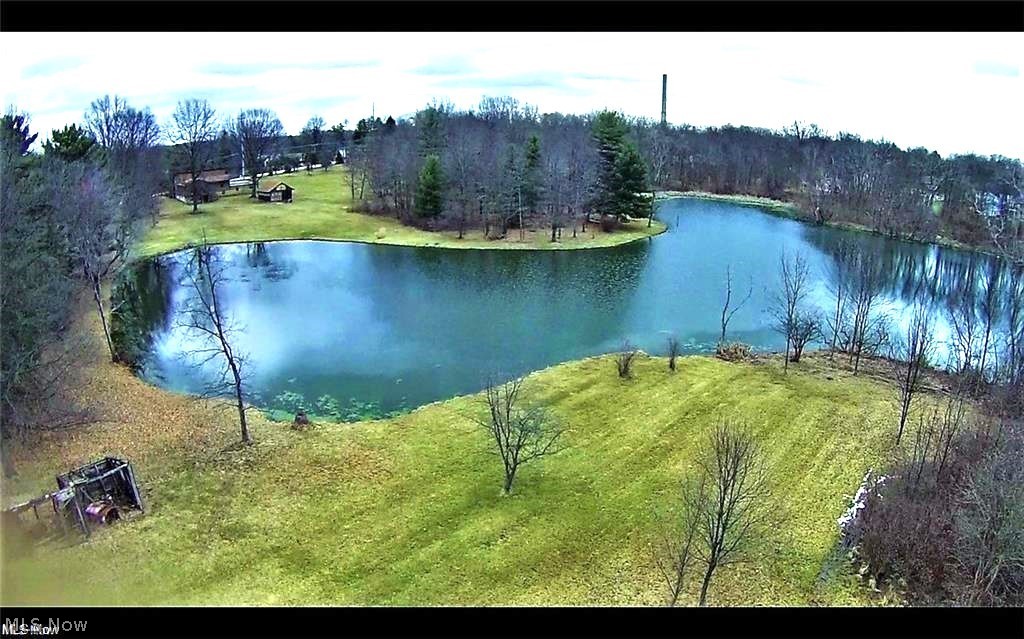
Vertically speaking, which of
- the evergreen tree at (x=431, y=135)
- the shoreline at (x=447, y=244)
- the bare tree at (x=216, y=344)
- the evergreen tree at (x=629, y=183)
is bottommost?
the bare tree at (x=216, y=344)

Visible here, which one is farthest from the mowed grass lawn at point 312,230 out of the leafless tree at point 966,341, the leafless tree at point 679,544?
the leafless tree at point 679,544

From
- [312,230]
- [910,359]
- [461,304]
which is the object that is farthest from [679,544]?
[312,230]

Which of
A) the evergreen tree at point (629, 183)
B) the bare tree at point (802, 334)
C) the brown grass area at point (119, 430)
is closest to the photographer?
the brown grass area at point (119, 430)

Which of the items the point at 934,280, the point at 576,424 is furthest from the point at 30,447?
the point at 934,280

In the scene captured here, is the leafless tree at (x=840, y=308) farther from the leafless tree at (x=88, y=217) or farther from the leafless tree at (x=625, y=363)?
the leafless tree at (x=88, y=217)

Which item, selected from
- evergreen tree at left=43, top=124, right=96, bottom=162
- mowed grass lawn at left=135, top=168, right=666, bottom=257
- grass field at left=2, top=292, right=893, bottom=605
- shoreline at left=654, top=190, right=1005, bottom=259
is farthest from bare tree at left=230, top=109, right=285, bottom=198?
grass field at left=2, top=292, right=893, bottom=605

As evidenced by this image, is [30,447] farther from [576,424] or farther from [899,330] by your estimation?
[899,330]

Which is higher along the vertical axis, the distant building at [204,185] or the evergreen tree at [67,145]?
the evergreen tree at [67,145]
